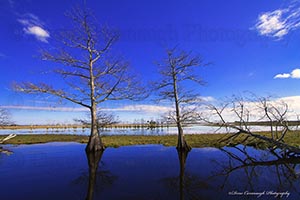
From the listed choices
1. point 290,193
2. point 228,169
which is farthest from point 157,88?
point 290,193

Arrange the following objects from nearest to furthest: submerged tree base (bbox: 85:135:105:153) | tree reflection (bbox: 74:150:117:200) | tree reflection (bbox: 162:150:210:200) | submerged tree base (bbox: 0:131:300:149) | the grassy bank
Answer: tree reflection (bbox: 162:150:210:200)
tree reflection (bbox: 74:150:117:200)
submerged tree base (bbox: 85:135:105:153)
submerged tree base (bbox: 0:131:300:149)
the grassy bank

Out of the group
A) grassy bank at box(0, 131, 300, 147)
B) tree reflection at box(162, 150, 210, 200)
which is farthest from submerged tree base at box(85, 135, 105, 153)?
tree reflection at box(162, 150, 210, 200)

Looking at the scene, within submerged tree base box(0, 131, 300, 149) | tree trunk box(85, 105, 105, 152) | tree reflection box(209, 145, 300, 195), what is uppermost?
tree trunk box(85, 105, 105, 152)

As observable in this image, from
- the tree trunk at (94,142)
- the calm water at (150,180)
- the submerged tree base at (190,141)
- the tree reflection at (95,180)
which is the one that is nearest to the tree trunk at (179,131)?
the submerged tree base at (190,141)

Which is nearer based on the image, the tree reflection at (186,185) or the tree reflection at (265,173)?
the tree reflection at (186,185)

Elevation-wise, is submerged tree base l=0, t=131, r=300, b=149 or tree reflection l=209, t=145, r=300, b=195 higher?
submerged tree base l=0, t=131, r=300, b=149

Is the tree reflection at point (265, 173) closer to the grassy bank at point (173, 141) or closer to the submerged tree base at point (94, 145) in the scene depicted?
the grassy bank at point (173, 141)

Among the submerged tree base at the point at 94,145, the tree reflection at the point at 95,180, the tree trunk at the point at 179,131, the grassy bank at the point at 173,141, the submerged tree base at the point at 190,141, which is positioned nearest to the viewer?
the tree reflection at the point at 95,180

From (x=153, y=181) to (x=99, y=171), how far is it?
303 centimetres

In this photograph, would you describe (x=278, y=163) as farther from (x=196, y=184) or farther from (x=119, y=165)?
(x=119, y=165)

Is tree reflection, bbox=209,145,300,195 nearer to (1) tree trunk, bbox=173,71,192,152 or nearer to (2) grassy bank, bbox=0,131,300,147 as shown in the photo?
(2) grassy bank, bbox=0,131,300,147

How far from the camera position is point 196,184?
672 centimetres

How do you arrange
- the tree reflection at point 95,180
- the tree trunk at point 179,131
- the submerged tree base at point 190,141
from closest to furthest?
the tree reflection at point 95,180
the tree trunk at point 179,131
the submerged tree base at point 190,141

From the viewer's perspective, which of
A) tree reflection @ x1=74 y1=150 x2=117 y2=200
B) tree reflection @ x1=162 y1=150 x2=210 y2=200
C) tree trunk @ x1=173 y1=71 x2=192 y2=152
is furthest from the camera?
tree trunk @ x1=173 y1=71 x2=192 y2=152
